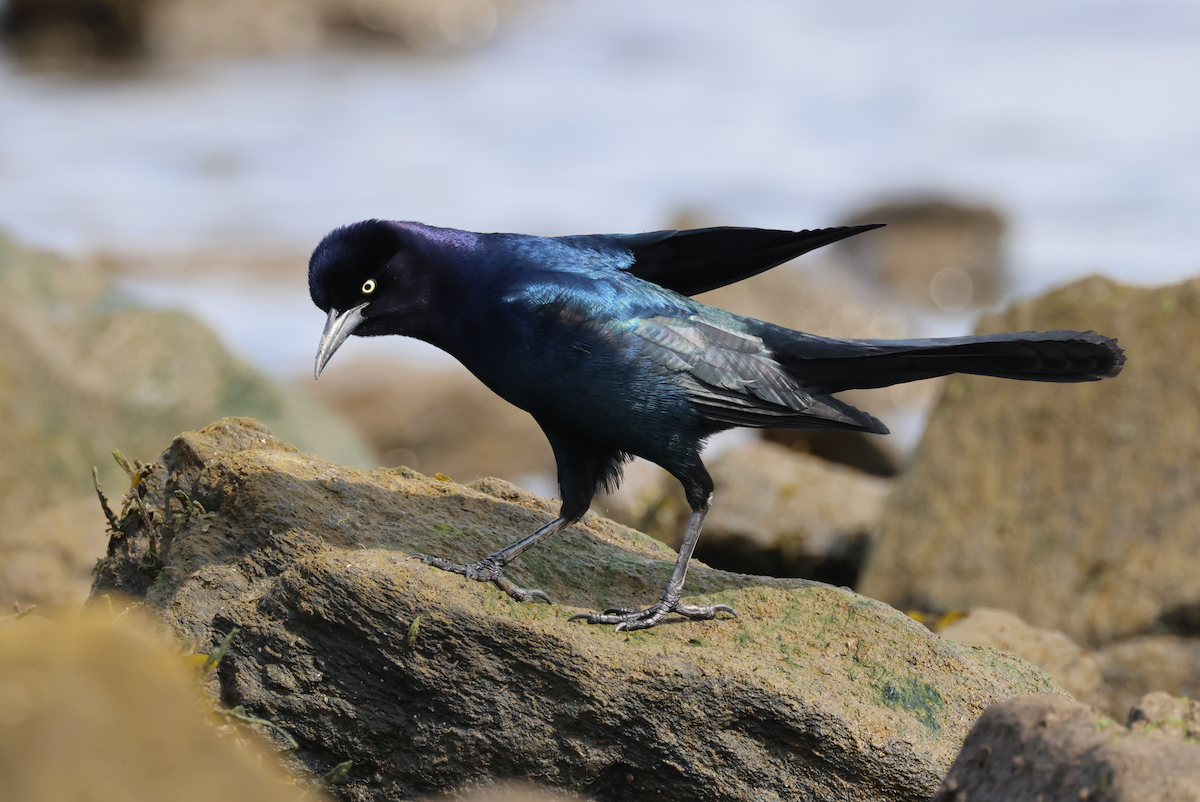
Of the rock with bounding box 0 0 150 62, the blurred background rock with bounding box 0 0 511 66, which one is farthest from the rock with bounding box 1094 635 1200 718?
the rock with bounding box 0 0 150 62

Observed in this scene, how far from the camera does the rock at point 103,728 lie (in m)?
2.44

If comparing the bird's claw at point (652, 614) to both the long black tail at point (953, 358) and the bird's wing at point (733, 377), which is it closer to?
the bird's wing at point (733, 377)

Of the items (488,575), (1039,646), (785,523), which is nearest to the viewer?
(488,575)

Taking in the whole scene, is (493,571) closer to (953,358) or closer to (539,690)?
(539,690)

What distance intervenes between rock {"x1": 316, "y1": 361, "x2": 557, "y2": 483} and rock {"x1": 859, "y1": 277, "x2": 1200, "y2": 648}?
4.37 m

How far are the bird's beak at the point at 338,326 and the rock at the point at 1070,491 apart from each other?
12.6 feet

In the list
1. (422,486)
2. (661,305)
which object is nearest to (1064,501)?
(661,305)

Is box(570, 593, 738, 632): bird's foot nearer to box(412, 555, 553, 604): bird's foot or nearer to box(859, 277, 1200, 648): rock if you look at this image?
box(412, 555, 553, 604): bird's foot

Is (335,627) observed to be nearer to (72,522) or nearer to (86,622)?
(86,622)

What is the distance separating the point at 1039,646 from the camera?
234 inches

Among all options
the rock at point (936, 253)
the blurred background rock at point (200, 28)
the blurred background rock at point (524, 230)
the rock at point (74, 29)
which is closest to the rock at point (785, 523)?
the blurred background rock at point (524, 230)

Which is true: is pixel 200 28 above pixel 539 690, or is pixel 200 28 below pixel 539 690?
above

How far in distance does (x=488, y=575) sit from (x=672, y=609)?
0.71 meters

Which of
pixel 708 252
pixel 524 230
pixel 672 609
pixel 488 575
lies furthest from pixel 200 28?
pixel 672 609
